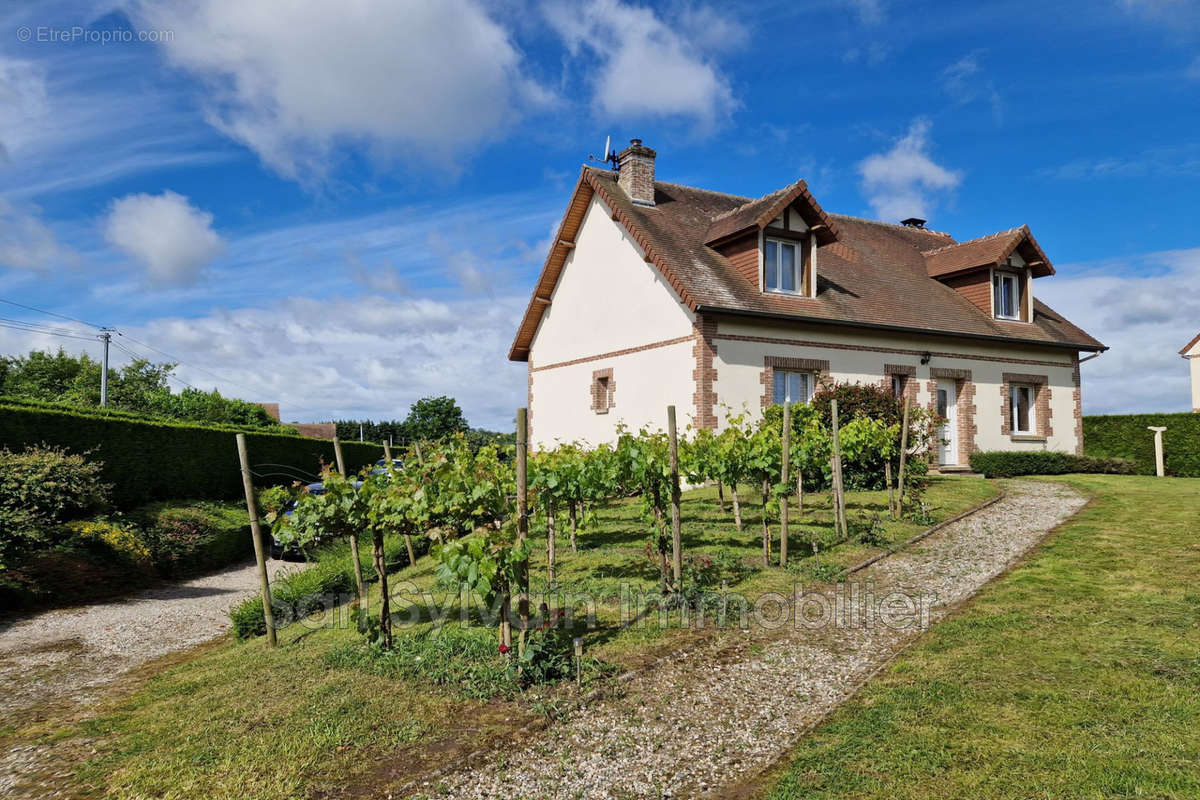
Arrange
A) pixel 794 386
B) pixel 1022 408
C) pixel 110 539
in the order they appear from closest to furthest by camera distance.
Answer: pixel 110 539 → pixel 794 386 → pixel 1022 408

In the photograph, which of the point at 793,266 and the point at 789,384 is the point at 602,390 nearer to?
the point at 789,384

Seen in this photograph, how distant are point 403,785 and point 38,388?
4749cm

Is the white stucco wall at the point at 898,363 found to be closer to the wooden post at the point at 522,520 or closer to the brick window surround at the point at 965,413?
the brick window surround at the point at 965,413

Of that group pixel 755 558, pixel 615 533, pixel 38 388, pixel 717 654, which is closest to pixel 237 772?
pixel 717 654

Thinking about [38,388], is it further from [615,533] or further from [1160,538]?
[1160,538]

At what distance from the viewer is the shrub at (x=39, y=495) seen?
1114cm

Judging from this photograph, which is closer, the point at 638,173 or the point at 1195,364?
the point at 638,173

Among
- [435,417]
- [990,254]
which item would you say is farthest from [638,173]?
[435,417]

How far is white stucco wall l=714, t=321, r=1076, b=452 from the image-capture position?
658 inches

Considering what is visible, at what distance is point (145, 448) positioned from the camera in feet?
55.1

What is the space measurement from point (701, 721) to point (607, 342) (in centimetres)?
1512

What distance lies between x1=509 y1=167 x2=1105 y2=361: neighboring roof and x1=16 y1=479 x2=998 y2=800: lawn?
32.3ft

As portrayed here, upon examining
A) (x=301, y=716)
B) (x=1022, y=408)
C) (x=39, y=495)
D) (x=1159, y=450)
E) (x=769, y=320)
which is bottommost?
(x=301, y=716)

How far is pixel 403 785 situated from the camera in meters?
4.28
